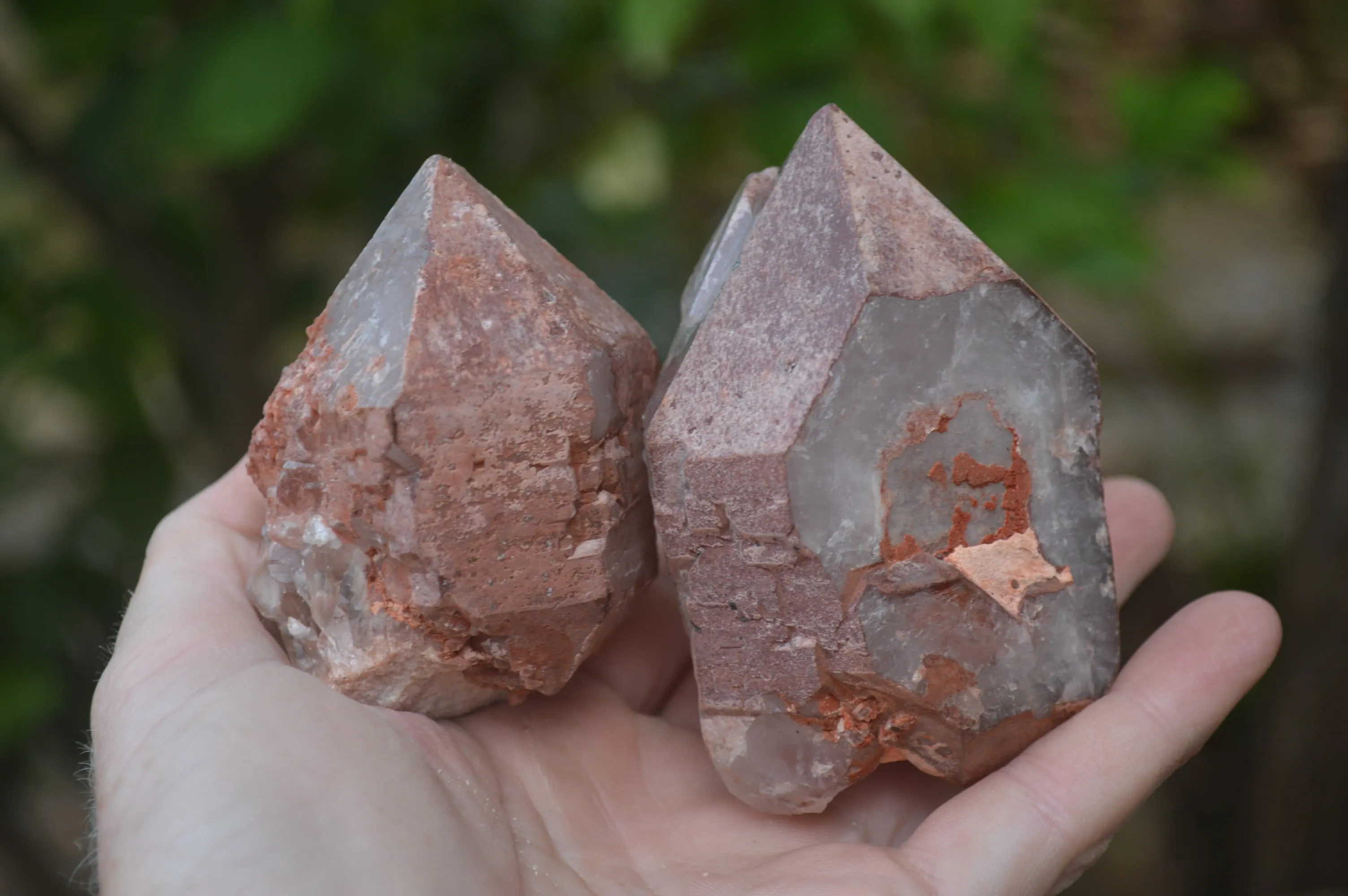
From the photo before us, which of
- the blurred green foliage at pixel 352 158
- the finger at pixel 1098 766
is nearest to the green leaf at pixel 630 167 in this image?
the blurred green foliage at pixel 352 158

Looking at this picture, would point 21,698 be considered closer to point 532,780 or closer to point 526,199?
point 532,780

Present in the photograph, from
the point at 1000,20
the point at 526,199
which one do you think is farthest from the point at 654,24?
the point at 526,199

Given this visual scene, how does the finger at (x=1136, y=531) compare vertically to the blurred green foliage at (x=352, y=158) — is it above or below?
below

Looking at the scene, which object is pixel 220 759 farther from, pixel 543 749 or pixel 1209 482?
pixel 1209 482

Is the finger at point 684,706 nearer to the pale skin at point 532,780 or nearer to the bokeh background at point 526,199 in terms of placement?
the pale skin at point 532,780

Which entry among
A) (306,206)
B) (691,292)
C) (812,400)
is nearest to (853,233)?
(812,400)

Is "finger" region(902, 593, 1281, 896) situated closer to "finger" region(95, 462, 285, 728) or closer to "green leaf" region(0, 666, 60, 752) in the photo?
"finger" region(95, 462, 285, 728)

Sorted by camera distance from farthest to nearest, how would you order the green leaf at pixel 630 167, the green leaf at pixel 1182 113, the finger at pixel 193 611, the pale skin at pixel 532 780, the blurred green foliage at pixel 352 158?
the green leaf at pixel 630 167, the green leaf at pixel 1182 113, the blurred green foliage at pixel 352 158, the finger at pixel 193 611, the pale skin at pixel 532 780
